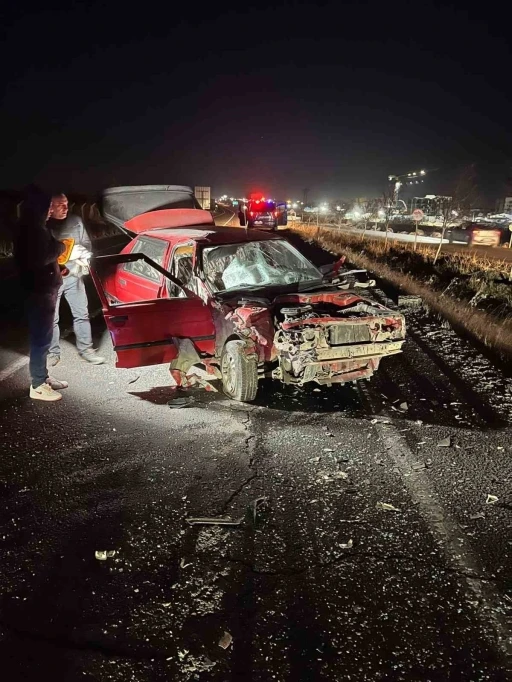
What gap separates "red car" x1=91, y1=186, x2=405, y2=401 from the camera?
14.6 feet

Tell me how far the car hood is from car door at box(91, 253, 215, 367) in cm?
679

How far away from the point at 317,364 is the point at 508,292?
803cm

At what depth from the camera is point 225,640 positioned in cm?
216

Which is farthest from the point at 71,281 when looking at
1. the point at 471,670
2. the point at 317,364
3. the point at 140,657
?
the point at 471,670

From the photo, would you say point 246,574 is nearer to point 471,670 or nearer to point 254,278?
point 471,670

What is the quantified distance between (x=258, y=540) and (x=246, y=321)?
6.92 ft

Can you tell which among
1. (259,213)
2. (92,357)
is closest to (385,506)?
(92,357)

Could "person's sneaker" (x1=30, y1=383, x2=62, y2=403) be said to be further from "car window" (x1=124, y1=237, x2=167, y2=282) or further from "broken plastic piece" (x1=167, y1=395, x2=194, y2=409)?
"car window" (x1=124, y1=237, x2=167, y2=282)

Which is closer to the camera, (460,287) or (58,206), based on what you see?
(58,206)

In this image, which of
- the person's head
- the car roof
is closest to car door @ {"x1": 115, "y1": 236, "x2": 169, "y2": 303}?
the car roof

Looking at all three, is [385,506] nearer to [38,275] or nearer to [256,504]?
[256,504]

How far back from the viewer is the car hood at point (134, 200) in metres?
11.4

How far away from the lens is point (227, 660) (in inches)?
81.5

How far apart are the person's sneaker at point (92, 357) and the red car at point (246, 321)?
3.51 feet
